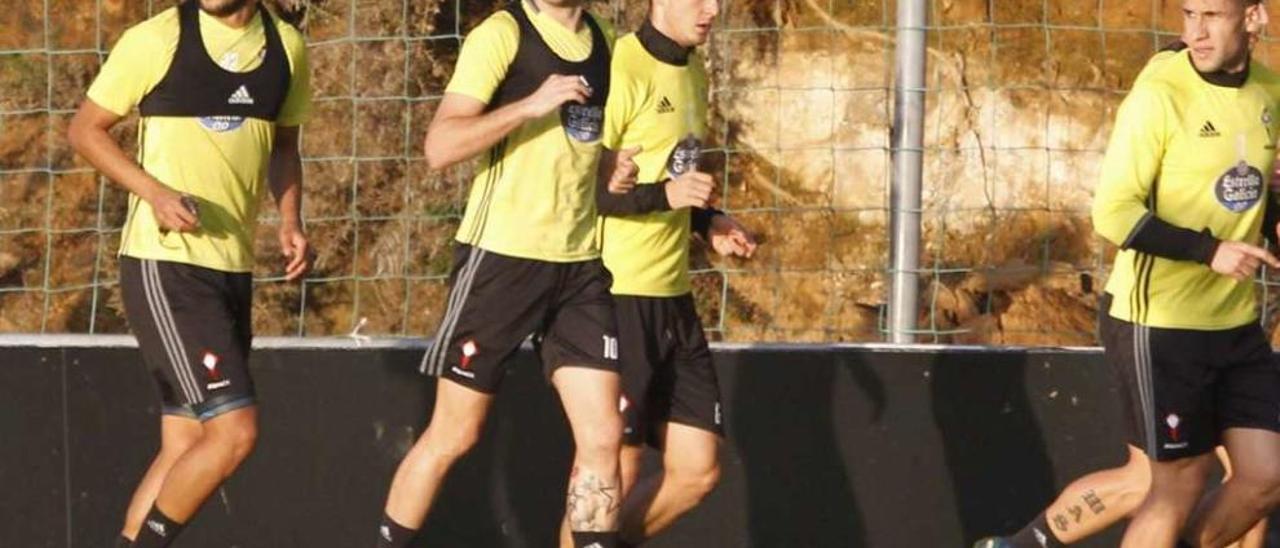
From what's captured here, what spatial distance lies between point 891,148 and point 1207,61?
1.96m

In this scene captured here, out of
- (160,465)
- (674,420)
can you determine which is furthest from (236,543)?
(674,420)

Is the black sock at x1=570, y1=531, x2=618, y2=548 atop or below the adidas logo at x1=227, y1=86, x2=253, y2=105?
below

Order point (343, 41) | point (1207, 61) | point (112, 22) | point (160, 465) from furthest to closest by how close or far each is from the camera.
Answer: point (112, 22), point (343, 41), point (160, 465), point (1207, 61)

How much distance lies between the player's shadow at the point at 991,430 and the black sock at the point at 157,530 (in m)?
2.87

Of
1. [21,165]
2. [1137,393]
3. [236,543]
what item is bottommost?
[236,543]

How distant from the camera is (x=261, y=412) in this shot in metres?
10.1

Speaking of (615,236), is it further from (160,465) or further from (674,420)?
(160,465)

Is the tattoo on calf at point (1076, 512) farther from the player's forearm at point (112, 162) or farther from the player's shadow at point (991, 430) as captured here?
the player's forearm at point (112, 162)

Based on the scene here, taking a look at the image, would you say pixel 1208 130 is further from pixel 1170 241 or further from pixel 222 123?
pixel 222 123

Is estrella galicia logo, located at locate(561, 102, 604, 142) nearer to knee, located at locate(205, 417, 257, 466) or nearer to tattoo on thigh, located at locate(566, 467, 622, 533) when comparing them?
tattoo on thigh, located at locate(566, 467, 622, 533)

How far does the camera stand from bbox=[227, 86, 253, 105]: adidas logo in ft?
28.7

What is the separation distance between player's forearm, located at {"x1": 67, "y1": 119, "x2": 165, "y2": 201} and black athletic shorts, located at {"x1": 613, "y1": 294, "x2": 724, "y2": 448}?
1.59 metres

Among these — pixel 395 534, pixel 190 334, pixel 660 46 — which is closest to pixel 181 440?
pixel 190 334

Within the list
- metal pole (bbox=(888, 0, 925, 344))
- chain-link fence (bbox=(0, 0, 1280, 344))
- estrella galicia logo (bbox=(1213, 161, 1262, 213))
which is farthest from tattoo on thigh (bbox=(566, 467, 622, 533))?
chain-link fence (bbox=(0, 0, 1280, 344))
